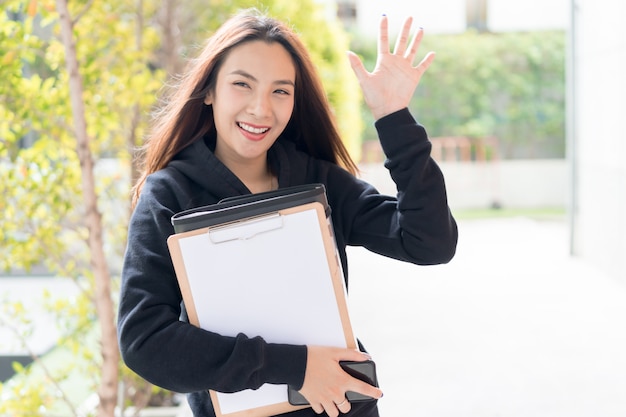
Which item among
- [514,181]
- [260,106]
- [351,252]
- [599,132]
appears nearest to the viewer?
[260,106]

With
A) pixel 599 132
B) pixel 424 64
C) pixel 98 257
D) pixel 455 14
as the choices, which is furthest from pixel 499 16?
pixel 424 64

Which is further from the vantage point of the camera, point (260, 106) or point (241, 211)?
point (260, 106)

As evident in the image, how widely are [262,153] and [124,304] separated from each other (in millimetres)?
348

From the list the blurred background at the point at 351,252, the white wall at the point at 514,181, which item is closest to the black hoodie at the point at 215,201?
the blurred background at the point at 351,252

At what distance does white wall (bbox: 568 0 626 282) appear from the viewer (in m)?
4.50

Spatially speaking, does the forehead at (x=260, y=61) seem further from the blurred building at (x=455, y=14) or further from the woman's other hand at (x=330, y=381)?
the blurred building at (x=455, y=14)

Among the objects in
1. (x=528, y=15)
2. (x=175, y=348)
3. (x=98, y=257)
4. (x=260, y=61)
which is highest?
(x=528, y=15)

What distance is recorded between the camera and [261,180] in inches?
49.9

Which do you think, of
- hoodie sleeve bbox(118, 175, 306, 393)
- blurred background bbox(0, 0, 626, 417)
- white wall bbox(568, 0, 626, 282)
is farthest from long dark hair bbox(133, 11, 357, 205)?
white wall bbox(568, 0, 626, 282)

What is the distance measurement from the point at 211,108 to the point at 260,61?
0.16 m

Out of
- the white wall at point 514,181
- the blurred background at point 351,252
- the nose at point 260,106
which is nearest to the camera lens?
the nose at point 260,106

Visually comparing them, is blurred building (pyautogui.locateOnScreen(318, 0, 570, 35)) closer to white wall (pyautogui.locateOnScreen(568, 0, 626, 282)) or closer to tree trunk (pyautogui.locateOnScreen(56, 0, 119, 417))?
white wall (pyautogui.locateOnScreen(568, 0, 626, 282))

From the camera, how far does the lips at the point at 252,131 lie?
1.16 m

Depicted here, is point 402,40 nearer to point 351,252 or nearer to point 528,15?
point 351,252
